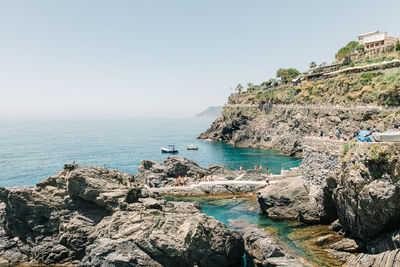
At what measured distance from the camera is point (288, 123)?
84.5 metres

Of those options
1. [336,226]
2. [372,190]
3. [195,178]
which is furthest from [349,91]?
[372,190]

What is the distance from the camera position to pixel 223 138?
110 metres

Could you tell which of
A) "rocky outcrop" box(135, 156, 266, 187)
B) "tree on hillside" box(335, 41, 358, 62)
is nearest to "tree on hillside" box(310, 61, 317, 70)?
"tree on hillside" box(335, 41, 358, 62)

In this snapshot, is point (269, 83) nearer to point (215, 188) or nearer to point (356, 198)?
point (215, 188)

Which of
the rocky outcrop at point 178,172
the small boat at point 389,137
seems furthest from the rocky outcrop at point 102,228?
the rocky outcrop at point 178,172

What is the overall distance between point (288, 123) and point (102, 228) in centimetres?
7402

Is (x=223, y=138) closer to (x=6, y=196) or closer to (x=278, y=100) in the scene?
(x=278, y=100)

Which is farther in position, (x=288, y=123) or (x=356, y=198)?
(x=288, y=123)

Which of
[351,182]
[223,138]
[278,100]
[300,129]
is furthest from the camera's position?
[223,138]

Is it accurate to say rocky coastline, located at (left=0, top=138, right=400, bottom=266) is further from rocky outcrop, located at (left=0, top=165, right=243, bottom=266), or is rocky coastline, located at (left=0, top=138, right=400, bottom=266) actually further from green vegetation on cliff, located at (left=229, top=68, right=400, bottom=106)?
green vegetation on cliff, located at (left=229, top=68, right=400, bottom=106)

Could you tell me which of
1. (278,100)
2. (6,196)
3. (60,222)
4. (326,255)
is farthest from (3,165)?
(278,100)

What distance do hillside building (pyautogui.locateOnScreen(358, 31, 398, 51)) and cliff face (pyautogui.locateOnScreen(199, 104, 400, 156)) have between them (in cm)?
4412

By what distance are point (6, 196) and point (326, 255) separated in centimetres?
2763

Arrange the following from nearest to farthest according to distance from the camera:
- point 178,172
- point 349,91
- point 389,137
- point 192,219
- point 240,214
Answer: point 389,137, point 192,219, point 240,214, point 178,172, point 349,91
